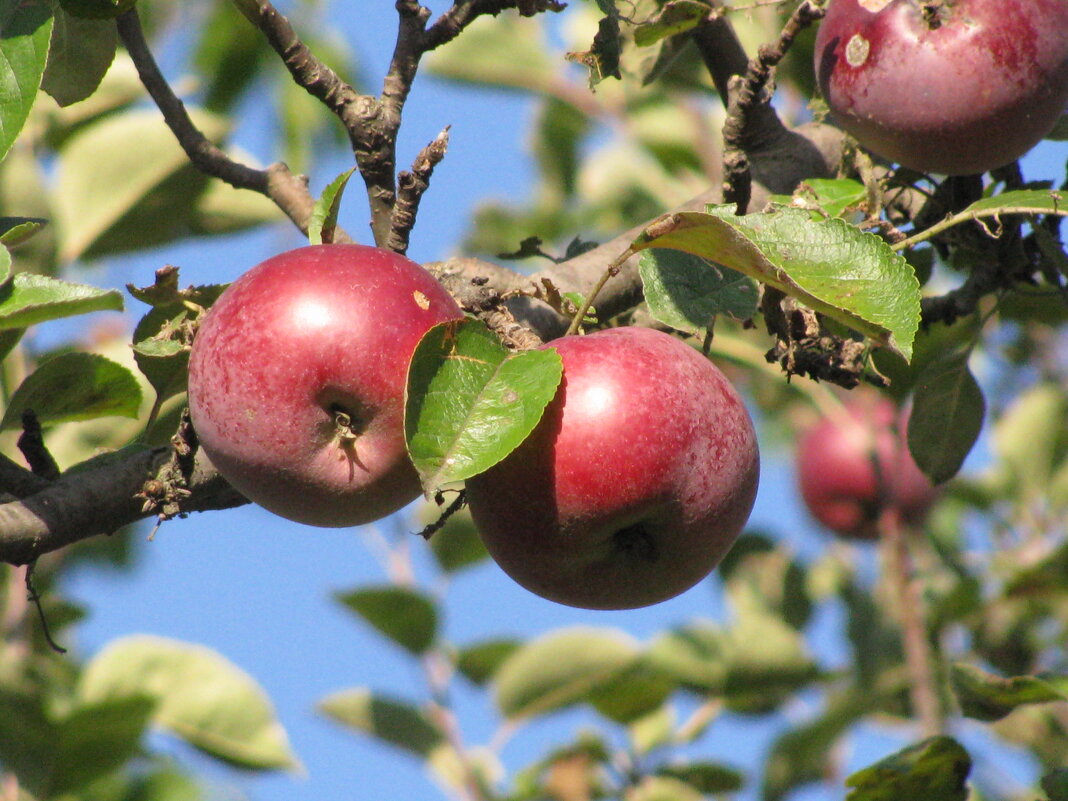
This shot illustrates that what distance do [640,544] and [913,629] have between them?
5.78 feet

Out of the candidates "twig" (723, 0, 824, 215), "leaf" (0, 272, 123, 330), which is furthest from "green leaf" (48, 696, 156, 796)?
"twig" (723, 0, 824, 215)

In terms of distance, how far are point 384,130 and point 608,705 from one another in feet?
5.70

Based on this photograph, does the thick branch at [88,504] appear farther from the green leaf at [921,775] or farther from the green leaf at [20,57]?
the green leaf at [921,775]

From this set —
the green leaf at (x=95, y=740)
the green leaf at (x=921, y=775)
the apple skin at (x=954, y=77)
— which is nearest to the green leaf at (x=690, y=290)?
the apple skin at (x=954, y=77)

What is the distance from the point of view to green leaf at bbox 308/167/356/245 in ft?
3.96

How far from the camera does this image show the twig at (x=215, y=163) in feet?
4.62

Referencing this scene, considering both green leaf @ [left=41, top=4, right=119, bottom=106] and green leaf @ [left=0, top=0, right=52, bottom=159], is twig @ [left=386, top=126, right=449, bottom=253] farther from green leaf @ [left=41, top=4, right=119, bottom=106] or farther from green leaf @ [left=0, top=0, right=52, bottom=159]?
green leaf @ [left=41, top=4, right=119, bottom=106]

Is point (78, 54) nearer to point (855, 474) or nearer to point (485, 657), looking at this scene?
point (485, 657)

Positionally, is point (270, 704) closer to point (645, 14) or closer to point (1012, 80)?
point (645, 14)

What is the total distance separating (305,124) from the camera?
3.91 meters

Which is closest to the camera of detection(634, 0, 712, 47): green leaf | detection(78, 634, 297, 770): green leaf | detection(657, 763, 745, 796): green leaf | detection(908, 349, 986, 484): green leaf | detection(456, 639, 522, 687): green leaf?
detection(634, 0, 712, 47): green leaf

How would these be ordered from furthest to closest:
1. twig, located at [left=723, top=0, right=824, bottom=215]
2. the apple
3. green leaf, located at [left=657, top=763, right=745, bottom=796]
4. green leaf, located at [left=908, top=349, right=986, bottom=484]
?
the apple < green leaf, located at [left=657, top=763, right=745, bottom=796] < green leaf, located at [left=908, top=349, right=986, bottom=484] < twig, located at [left=723, top=0, right=824, bottom=215]

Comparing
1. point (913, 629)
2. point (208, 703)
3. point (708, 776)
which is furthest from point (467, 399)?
point (913, 629)

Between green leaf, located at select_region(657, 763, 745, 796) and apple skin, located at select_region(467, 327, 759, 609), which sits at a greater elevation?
apple skin, located at select_region(467, 327, 759, 609)
